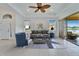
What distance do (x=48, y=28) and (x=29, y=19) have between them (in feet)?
8.36

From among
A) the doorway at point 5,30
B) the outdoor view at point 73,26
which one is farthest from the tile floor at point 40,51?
the outdoor view at point 73,26

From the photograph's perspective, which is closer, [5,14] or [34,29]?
[5,14]

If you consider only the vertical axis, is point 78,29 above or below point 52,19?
below

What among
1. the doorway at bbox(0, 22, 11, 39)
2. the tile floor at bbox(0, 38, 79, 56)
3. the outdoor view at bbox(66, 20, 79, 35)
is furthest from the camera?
the outdoor view at bbox(66, 20, 79, 35)

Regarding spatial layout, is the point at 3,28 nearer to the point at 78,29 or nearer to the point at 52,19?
the point at 52,19

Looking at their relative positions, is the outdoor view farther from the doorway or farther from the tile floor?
the tile floor

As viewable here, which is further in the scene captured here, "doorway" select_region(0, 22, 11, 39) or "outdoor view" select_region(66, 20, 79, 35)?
"outdoor view" select_region(66, 20, 79, 35)

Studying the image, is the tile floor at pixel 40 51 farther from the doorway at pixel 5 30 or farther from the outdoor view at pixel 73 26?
the outdoor view at pixel 73 26

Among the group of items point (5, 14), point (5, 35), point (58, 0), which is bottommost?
point (5, 35)

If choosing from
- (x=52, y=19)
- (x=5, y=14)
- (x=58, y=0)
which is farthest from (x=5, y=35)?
(x=58, y=0)

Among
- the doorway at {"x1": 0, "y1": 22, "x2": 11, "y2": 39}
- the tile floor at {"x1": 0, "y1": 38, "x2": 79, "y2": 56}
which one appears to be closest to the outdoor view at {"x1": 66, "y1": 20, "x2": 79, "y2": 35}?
the doorway at {"x1": 0, "y1": 22, "x2": 11, "y2": 39}

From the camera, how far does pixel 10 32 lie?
13.4 m

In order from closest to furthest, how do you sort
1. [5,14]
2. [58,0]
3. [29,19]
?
[58,0]
[5,14]
[29,19]

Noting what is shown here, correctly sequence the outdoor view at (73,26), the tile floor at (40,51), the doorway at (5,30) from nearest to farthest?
the tile floor at (40,51) < the doorway at (5,30) < the outdoor view at (73,26)
